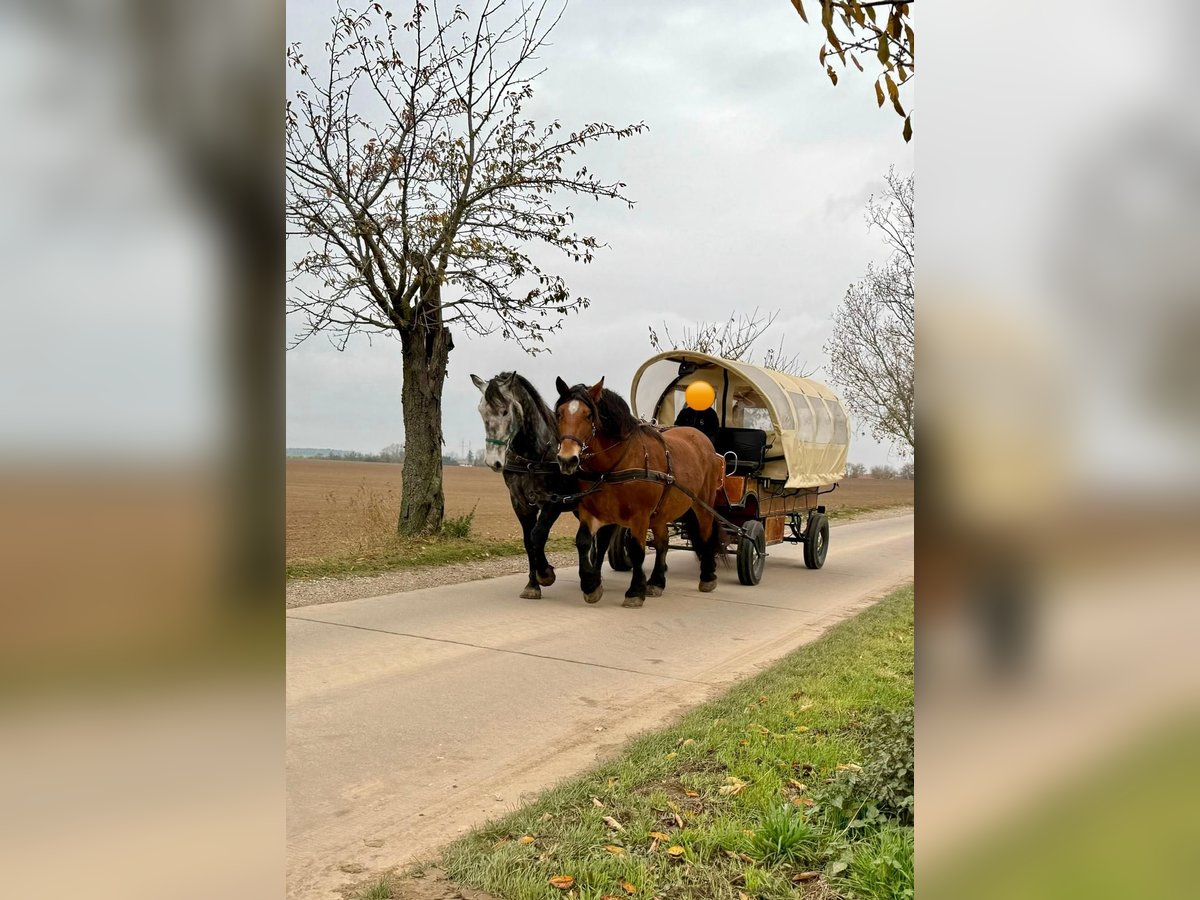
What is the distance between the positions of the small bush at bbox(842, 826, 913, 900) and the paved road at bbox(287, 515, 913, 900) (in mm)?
1575

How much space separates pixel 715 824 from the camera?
3.39 meters

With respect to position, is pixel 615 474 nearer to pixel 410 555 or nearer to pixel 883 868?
pixel 410 555

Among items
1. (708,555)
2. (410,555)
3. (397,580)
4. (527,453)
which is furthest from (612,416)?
(410,555)

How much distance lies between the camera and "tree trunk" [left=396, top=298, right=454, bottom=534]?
45.8 feet

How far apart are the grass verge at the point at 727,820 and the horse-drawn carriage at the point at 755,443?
19.5ft

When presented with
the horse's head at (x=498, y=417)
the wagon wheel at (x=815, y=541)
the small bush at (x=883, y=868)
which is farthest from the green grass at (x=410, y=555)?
the small bush at (x=883, y=868)

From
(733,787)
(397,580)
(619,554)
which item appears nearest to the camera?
(733,787)

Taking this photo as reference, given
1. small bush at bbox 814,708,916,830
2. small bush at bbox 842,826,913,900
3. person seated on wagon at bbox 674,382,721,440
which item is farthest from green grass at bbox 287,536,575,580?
small bush at bbox 842,826,913,900

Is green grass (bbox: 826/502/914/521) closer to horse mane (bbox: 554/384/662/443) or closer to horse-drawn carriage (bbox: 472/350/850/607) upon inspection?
horse-drawn carriage (bbox: 472/350/850/607)

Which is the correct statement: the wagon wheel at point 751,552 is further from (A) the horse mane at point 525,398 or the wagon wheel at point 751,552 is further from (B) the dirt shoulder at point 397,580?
(A) the horse mane at point 525,398

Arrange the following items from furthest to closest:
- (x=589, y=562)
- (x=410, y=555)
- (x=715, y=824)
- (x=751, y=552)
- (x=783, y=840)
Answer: (x=410, y=555) < (x=751, y=552) < (x=589, y=562) < (x=715, y=824) < (x=783, y=840)

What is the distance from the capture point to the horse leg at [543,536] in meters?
8.92

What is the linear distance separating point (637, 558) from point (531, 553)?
1.18 meters
